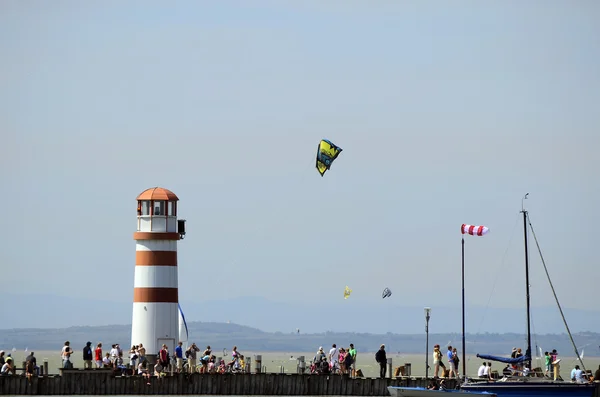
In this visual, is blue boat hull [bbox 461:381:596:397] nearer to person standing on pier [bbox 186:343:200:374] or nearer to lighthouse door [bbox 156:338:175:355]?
person standing on pier [bbox 186:343:200:374]

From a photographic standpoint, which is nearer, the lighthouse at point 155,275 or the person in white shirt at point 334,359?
the lighthouse at point 155,275

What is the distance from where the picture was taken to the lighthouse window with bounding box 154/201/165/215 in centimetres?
4628

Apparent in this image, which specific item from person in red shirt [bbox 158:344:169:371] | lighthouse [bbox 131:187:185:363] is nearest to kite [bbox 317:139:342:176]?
lighthouse [bbox 131:187:185:363]

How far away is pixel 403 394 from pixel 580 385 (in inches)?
228

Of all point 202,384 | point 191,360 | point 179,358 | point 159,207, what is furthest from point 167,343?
point 159,207

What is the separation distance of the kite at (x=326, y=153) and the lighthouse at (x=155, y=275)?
566cm

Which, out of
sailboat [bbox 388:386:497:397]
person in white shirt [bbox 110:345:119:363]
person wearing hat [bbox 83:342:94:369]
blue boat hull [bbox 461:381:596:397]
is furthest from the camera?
person in white shirt [bbox 110:345:119:363]

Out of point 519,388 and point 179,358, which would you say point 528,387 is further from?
point 179,358

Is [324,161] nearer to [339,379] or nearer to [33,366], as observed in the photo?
[339,379]

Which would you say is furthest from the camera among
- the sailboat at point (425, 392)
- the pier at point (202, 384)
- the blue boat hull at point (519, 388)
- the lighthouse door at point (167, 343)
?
the lighthouse door at point (167, 343)

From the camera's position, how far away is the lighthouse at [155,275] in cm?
4584

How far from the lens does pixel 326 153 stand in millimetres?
48781

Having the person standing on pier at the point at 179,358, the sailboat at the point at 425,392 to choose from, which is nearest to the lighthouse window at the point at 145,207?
the person standing on pier at the point at 179,358

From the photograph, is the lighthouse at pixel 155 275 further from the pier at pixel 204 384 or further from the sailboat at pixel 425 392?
the sailboat at pixel 425 392
